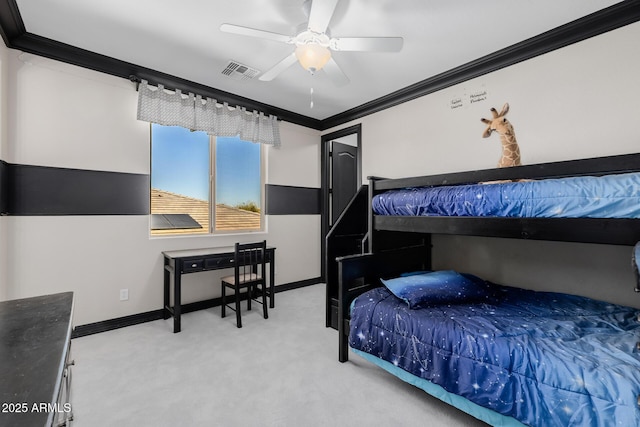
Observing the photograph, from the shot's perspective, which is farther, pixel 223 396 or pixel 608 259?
pixel 608 259

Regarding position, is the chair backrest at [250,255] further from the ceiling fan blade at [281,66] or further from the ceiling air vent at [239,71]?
the ceiling air vent at [239,71]

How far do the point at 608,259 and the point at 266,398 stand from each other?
2742 millimetres

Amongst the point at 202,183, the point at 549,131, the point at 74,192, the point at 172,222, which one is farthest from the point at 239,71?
the point at 549,131

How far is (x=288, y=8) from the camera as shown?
6.75ft

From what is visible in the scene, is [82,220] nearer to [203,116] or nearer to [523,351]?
[203,116]

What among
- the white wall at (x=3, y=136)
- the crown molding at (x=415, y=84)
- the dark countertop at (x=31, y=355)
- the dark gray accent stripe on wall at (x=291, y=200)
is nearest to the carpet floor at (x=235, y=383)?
the white wall at (x=3, y=136)

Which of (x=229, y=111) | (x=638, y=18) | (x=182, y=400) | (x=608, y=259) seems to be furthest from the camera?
(x=229, y=111)

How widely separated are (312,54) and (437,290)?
75.0 inches

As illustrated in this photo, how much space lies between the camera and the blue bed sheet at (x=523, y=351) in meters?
1.15

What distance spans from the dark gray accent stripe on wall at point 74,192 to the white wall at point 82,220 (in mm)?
62

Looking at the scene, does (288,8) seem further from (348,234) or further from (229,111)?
(348,234)

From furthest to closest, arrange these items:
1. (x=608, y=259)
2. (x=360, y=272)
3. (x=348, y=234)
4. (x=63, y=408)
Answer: (x=348, y=234) → (x=360, y=272) → (x=608, y=259) → (x=63, y=408)

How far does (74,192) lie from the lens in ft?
8.57

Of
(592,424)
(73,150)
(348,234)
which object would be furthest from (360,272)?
(73,150)
